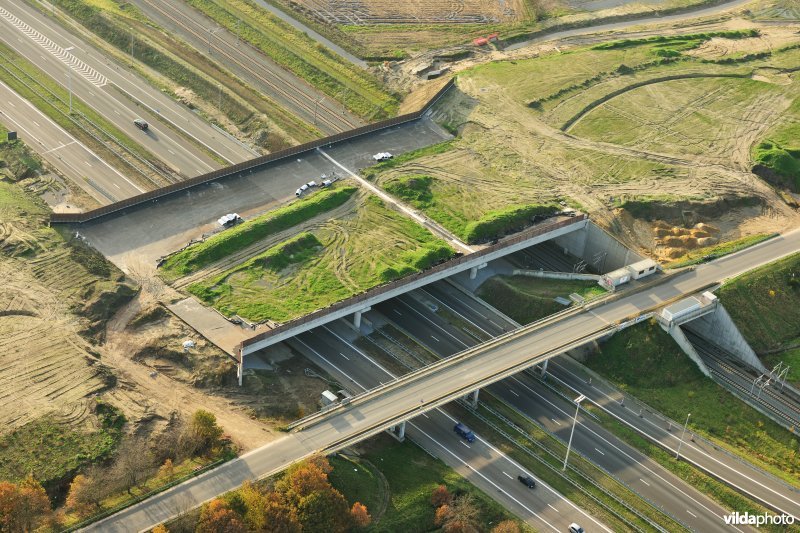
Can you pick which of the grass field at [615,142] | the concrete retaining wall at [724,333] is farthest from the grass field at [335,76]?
the concrete retaining wall at [724,333]

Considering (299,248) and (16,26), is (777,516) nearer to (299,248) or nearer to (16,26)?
(299,248)

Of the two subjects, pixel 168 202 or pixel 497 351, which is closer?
pixel 497 351

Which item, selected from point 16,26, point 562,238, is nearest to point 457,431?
point 562,238

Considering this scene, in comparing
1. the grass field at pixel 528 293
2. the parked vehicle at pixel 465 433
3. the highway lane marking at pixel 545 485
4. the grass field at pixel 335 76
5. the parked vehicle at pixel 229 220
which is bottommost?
the highway lane marking at pixel 545 485

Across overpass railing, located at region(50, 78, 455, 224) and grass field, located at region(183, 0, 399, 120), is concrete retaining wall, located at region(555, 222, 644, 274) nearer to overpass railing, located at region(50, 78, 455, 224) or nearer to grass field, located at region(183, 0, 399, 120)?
overpass railing, located at region(50, 78, 455, 224)

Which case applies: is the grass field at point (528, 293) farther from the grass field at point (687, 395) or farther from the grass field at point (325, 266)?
the grass field at point (687, 395)

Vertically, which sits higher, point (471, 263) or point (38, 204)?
point (471, 263)

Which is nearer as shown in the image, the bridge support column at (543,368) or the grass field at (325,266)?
the grass field at (325,266)
